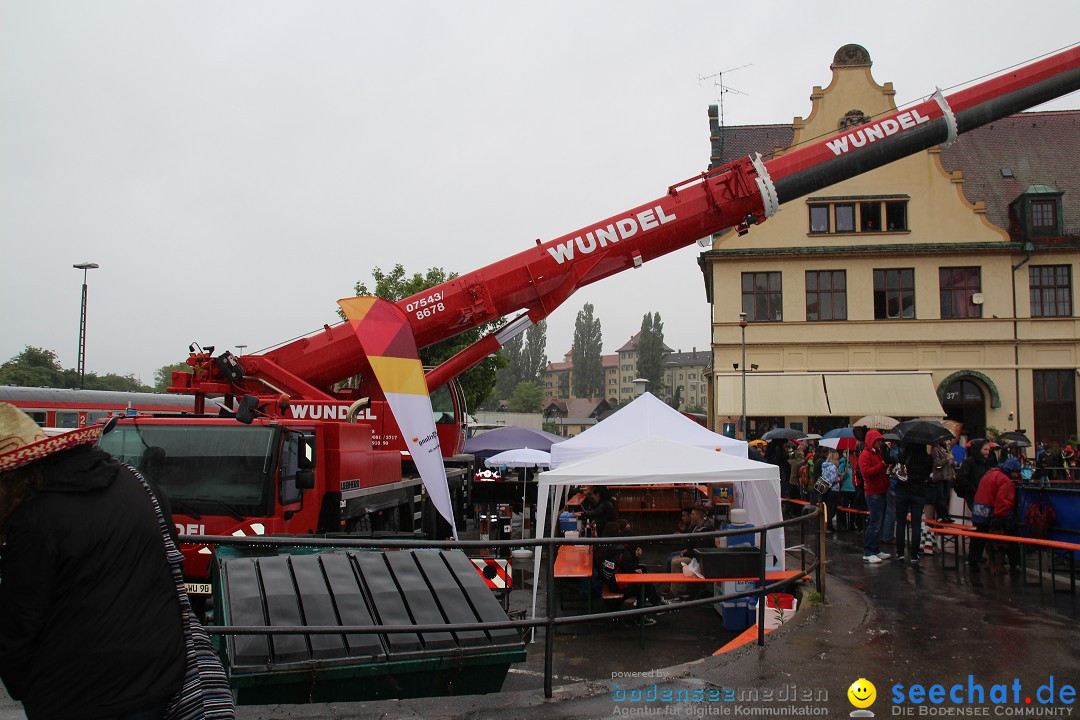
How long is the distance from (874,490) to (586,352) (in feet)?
377

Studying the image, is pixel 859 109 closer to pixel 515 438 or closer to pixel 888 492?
pixel 515 438

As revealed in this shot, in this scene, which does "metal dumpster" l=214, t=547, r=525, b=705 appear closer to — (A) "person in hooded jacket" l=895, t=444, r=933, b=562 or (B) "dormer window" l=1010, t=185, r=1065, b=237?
(A) "person in hooded jacket" l=895, t=444, r=933, b=562

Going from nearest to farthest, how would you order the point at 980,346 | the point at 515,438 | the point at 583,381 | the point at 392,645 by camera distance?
the point at 392,645
the point at 515,438
the point at 980,346
the point at 583,381

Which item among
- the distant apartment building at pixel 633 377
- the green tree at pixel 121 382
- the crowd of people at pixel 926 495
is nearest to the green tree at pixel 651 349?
the distant apartment building at pixel 633 377

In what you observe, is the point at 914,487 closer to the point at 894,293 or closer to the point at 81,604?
the point at 81,604

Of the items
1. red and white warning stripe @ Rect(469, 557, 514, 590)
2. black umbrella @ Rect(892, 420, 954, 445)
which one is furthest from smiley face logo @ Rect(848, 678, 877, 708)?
black umbrella @ Rect(892, 420, 954, 445)

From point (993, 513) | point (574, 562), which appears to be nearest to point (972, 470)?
point (993, 513)

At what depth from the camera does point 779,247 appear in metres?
33.3

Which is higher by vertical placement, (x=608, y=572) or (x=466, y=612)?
(x=466, y=612)

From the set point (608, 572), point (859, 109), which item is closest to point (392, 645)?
point (608, 572)

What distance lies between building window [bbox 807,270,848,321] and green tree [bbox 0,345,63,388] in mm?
46454

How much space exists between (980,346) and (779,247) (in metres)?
8.73

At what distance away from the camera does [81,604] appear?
257 cm

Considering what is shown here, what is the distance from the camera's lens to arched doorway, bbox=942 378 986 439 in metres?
32.0
